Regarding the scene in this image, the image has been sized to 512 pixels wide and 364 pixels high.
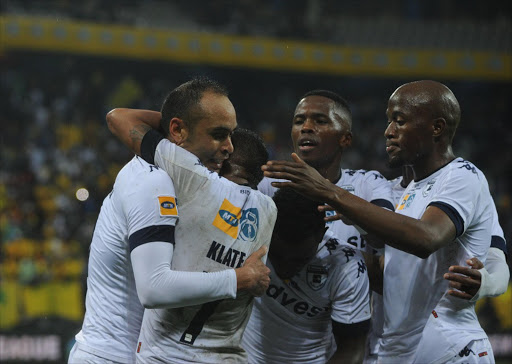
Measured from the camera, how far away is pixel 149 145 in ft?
10.8

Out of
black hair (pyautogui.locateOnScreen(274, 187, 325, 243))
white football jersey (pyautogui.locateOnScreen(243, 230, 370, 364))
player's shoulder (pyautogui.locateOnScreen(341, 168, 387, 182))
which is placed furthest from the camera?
player's shoulder (pyautogui.locateOnScreen(341, 168, 387, 182))

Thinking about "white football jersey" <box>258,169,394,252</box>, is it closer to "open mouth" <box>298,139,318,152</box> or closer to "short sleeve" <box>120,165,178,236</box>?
"open mouth" <box>298,139,318,152</box>

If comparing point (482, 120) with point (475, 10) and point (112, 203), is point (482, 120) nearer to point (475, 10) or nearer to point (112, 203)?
point (475, 10)

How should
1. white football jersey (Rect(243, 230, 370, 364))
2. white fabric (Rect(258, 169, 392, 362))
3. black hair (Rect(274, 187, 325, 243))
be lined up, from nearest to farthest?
1. black hair (Rect(274, 187, 325, 243))
2. white football jersey (Rect(243, 230, 370, 364))
3. white fabric (Rect(258, 169, 392, 362))

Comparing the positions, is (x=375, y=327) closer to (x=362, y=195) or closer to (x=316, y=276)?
(x=362, y=195)

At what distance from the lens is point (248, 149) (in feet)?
12.2

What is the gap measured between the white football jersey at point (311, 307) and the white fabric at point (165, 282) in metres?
1.00

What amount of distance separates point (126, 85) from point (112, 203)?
748 inches

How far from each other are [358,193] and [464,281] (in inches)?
52.0

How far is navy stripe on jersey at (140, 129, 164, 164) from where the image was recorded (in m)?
3.22

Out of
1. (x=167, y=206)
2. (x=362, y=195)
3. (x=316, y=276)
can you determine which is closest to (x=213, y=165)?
(x=167, y=206)

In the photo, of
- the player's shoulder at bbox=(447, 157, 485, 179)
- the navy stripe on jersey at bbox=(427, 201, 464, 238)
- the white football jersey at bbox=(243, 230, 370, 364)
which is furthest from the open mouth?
the navy stripe on jersey at bbox=(427, 201, 464, 238)

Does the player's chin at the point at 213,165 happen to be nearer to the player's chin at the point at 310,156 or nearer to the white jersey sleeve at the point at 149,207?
the white jersey sleeve at the point at 149,207

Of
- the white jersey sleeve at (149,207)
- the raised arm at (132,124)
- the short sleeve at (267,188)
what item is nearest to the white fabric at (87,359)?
the white jersey sleeve at (149,207)
